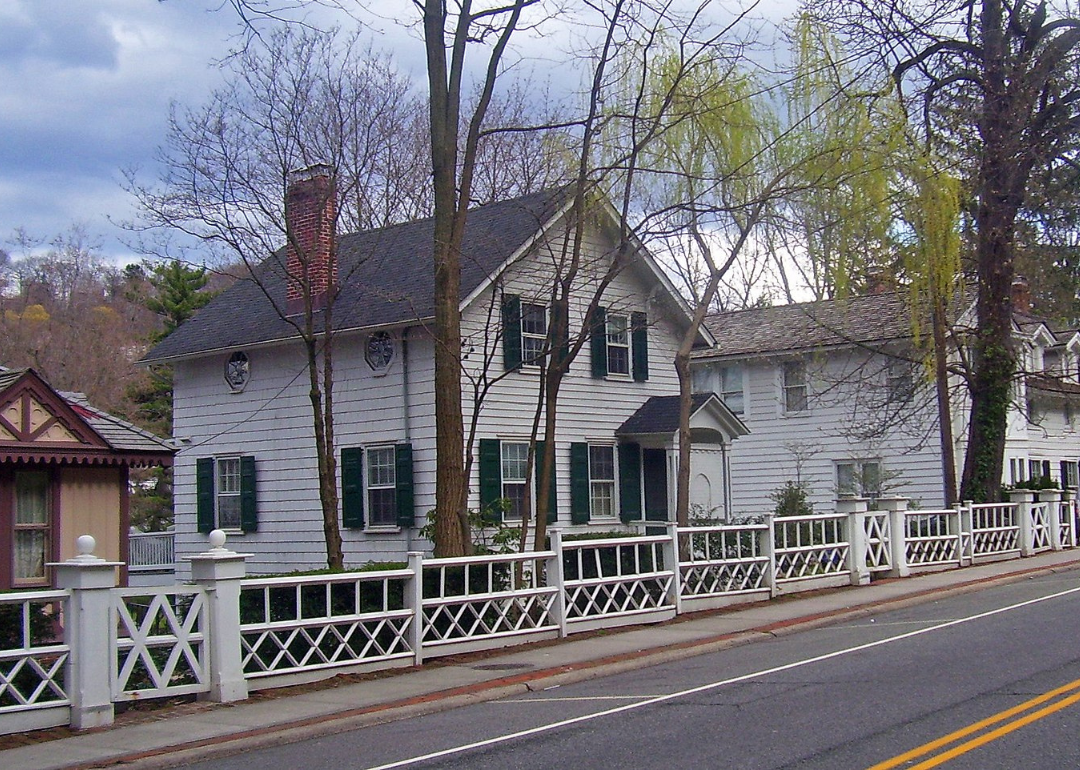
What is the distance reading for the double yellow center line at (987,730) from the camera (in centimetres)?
760

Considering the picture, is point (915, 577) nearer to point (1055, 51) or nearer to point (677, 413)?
point (677, 413)

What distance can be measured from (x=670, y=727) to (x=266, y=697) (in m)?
4.43

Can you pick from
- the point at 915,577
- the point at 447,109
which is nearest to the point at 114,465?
the point at 447,109

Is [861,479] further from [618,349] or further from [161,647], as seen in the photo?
[161,647]

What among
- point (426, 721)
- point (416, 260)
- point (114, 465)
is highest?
point (416, 260)

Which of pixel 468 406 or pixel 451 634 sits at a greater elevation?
pixel 468 406

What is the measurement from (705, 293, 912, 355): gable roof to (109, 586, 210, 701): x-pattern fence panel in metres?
21.1

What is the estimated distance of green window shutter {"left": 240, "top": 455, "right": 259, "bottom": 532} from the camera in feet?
83.3

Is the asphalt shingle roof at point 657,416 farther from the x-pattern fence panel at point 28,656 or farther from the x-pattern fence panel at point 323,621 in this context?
the x-pattern fence panel at point 28,656

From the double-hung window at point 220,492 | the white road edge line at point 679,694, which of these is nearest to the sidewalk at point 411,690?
the white road edge line at point 679,694

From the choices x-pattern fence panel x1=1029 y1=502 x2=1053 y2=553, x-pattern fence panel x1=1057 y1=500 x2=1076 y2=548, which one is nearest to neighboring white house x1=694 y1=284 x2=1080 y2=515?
x-pattern fence panel x1=1057 y1=500 x2=1076 y2=548

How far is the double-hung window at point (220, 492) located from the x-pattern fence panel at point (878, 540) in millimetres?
12593

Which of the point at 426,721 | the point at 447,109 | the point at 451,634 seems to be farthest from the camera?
the point at 447,109

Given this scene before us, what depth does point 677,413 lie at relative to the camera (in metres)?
25.2
